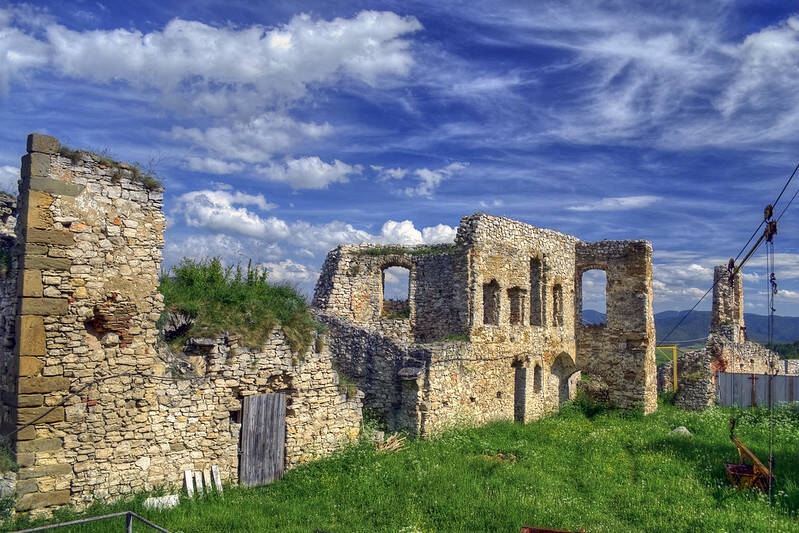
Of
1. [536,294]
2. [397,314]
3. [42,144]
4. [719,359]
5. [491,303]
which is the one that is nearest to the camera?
[42,144]

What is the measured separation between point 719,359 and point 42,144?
26002 millimetres

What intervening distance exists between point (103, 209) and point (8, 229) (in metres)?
2.75

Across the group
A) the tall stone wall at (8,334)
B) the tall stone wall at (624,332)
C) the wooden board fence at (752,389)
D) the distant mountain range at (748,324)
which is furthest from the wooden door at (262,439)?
the distant mountain range at (748,324)

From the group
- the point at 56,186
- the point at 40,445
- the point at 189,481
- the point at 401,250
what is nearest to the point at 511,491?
the point at 189,481

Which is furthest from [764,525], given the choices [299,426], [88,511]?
[88,511]

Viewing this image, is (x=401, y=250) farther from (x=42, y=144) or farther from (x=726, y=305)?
(x=726, y=305)

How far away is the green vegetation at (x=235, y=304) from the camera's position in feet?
37.3

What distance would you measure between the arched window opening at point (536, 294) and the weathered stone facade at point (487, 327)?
39 millimetres

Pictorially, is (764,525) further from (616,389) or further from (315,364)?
(616,389)

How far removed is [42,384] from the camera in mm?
8742

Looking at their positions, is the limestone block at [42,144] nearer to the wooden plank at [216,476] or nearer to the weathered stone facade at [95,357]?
the weathered stone facade at [95,357]

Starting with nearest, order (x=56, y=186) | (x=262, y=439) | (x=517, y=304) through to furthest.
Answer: (x=56, y=186), (x=262, y=439), (x=517, y=304)

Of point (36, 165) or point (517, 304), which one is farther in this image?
point (517, 304)

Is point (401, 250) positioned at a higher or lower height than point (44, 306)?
higher
